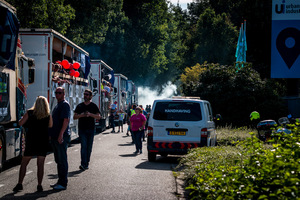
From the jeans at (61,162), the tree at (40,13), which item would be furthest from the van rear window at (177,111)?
the tree at (40,13)

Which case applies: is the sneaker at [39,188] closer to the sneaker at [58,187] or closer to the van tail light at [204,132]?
the sneaker at [58,187]

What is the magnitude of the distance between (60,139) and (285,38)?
4.82 meters

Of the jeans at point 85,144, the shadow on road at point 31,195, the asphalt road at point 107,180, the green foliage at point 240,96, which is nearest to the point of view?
the shadow on road at point 31,195

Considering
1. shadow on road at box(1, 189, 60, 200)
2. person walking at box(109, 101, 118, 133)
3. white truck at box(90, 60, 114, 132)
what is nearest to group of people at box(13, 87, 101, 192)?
shadow on road at box(1, 189, 60, 200)

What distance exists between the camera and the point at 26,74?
14.1 m

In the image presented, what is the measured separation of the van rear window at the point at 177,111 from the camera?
45.3 ft

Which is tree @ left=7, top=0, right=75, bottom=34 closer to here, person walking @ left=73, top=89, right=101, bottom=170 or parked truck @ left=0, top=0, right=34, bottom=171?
parked truck @ left=0, top=0, right=34, bottom=171

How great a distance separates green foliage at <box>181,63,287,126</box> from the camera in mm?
26281

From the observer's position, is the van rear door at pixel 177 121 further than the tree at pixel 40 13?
No

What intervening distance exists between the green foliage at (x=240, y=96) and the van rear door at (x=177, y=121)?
12763mm

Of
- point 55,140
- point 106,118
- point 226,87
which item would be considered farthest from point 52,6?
point 55,140

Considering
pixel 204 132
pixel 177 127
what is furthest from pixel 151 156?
pixel 204 132

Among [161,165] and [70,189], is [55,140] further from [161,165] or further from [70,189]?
[161,165]

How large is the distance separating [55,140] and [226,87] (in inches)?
740
